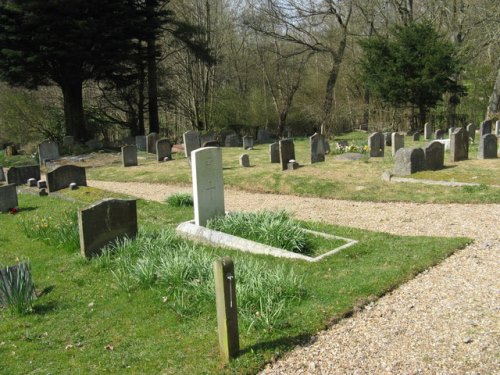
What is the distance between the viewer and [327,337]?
5.07 meters

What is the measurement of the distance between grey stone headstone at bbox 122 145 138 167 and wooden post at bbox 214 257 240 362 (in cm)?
1815

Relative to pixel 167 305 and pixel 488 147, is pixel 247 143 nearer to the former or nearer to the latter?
pixel 488 147

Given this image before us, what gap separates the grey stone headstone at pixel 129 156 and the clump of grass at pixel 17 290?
16.2 meters

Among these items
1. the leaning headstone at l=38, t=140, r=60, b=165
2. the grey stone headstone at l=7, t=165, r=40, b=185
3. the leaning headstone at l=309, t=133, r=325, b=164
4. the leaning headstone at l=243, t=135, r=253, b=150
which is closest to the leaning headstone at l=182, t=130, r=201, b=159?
the leaning headstone at l=243, t=135, r=253, b=150

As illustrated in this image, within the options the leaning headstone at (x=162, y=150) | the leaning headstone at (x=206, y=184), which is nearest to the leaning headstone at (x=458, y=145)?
the leaning headstone at (x=206, y=184)

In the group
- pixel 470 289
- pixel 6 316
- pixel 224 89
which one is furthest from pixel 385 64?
pixel 6 316

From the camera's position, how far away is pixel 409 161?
14555 mm

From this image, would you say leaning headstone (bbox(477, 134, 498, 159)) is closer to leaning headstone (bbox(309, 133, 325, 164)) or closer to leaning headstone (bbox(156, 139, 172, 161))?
leaning headstone (bbox(309, 133, 325, 164))

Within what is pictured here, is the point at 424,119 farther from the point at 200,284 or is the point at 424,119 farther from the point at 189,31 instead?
the point at 200,284

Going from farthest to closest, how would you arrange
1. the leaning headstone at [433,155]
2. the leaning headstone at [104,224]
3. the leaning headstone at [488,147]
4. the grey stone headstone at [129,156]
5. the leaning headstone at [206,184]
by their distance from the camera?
1. the grey stone headstone at [129,156]
2. the leaning headstone at [488,147]
3. the leaning headstone at [433,155]
4. the leaning headstone at [206,184]
5. the leaning headstone at [104,224]

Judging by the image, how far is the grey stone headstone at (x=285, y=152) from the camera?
17156 mm

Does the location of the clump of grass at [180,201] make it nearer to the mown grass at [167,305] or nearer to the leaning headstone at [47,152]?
the mown grass at [167,305]

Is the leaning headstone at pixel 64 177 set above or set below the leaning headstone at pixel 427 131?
Result: below

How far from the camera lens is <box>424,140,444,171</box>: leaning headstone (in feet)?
49.5
